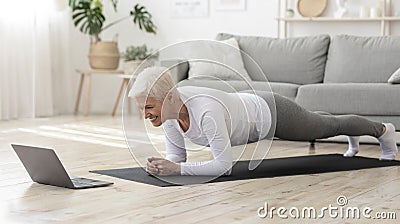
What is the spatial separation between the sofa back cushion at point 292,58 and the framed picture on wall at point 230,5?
106 cm

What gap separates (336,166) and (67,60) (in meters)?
4.03

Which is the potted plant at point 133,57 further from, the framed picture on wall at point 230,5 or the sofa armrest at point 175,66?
the sofa armrest at point 175,66

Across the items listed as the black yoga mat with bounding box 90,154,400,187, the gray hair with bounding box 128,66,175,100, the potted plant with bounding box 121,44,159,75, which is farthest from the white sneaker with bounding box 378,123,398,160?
the potted plant with bounding box 121,44,159,75

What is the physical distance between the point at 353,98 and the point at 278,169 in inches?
54.3

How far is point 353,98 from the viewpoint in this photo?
509cm

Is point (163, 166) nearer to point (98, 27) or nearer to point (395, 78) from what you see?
point (395, 78)

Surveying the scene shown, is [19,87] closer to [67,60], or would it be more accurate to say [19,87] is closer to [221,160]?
[67,60]

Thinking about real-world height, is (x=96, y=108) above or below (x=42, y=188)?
below

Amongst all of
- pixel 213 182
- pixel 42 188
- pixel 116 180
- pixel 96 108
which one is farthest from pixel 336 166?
pixel 96 108

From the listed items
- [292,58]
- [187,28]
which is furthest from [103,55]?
[292,58]

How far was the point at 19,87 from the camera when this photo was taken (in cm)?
689

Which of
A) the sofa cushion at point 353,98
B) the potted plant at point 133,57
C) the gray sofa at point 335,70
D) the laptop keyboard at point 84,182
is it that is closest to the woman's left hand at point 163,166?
the laptop keyboard at point 84,182

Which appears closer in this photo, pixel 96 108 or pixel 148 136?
pixel 148 136

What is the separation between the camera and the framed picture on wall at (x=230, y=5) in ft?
23.3
